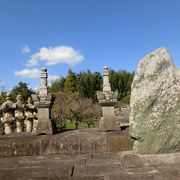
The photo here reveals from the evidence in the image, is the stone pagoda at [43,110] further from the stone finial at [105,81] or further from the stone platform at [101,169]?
the stone platform at [101,169]

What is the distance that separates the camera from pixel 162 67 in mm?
5129

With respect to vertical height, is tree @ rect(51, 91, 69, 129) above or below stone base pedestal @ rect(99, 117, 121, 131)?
above

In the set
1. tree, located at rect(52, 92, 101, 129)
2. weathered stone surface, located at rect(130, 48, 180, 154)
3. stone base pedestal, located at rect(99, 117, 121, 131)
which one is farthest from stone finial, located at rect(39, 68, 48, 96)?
tree, located at rect(52, 92, 101, 129)

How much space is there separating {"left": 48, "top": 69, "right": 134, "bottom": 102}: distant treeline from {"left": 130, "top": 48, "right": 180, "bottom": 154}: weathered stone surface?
130 feet

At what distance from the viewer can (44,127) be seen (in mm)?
7977

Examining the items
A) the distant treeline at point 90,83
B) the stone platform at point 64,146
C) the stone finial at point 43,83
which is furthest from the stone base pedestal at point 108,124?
the distant treeline at point 90,83

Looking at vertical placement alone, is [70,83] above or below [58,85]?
below

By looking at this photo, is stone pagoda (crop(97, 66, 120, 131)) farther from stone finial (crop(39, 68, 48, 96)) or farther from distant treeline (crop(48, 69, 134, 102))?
distant treeline (crop(48, 69, 134, 102))

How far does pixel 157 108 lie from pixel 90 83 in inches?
1677

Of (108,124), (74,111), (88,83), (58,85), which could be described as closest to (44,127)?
(108,124)

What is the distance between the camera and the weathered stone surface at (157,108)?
16.5 ft

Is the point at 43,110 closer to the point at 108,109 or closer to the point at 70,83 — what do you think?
the point at 108,109

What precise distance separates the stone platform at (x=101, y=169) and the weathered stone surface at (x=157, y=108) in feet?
0.76

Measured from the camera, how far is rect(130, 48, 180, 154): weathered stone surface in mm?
5020
